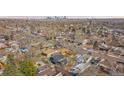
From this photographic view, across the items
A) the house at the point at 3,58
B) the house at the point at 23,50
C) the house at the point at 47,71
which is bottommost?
the house at the point at 47,71

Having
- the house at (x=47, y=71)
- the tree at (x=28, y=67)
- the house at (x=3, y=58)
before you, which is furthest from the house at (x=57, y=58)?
the house at (x=3, y=58)

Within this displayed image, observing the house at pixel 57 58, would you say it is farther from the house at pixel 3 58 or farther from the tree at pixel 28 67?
the house at pixel 3 58

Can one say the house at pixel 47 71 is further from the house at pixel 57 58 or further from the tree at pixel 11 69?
the tree at pixel 11 69

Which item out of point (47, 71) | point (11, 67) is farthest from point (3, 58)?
point (47, 71)

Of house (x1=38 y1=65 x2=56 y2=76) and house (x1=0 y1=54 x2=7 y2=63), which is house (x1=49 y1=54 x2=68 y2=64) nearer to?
house (x1=38 y1=65 x2=56 y2=76)

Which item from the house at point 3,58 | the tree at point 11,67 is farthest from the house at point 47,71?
the house at point 3,58

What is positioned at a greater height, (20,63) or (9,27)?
(9,27)

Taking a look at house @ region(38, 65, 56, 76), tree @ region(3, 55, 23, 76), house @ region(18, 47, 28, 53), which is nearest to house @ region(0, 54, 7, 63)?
tree @ region(3, 55, 23, 76)

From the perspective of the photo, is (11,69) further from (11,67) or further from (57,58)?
(57,58)

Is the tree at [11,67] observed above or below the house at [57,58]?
below
